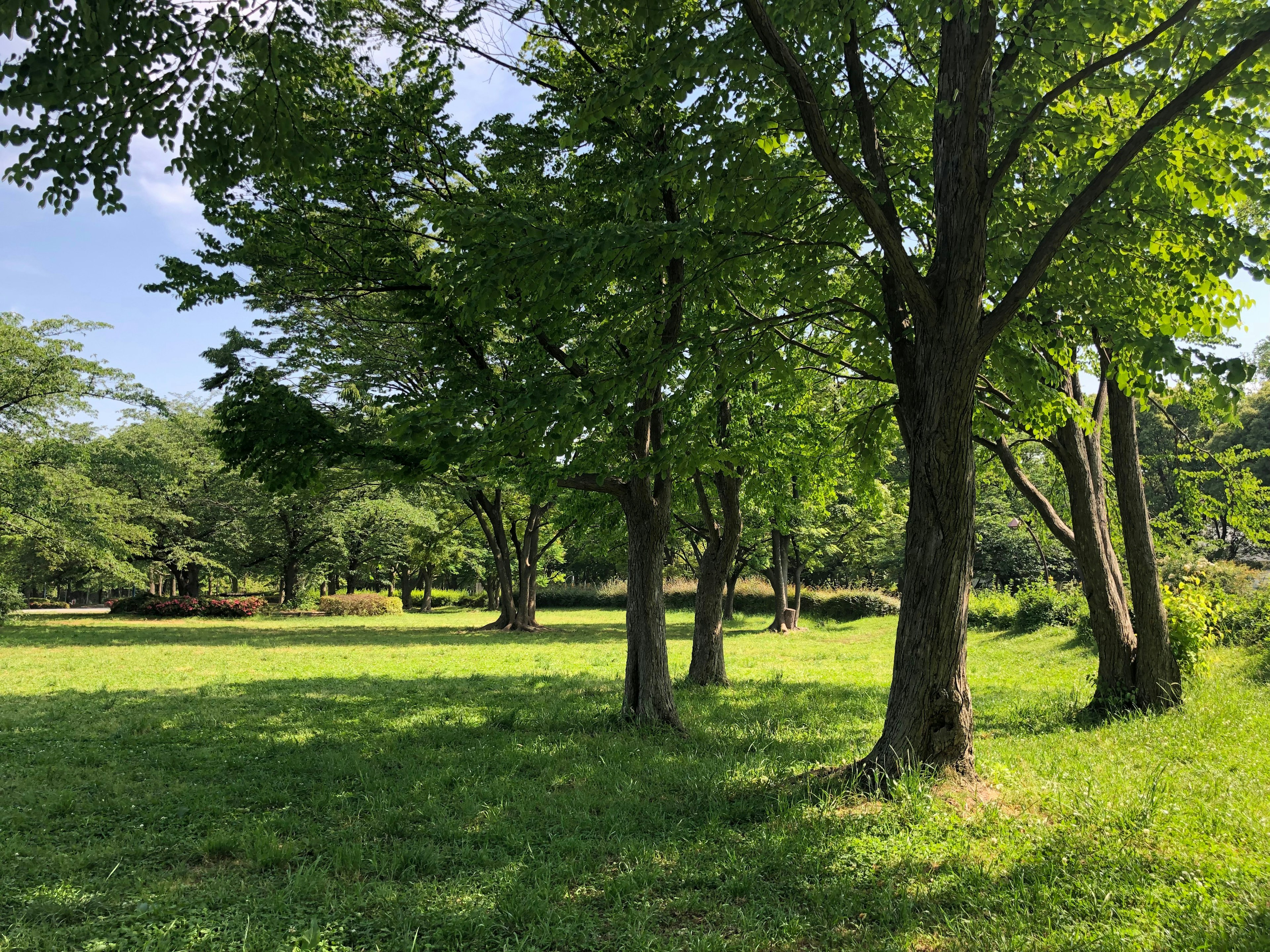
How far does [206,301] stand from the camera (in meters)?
8.56

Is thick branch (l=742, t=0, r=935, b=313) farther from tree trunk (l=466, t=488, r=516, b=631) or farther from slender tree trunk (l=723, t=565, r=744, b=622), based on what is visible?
slender tree trunk (l=723, t=565, r=744, b=622)

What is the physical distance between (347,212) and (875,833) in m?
8.38

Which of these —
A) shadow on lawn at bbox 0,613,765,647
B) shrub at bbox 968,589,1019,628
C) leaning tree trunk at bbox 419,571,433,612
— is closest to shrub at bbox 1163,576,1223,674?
shrub at bbox 968,589,1019,628

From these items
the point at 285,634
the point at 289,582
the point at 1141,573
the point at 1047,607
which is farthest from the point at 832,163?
the point at 289,582

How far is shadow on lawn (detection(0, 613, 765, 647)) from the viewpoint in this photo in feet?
66.3

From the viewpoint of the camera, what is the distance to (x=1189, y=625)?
9062 millimetres

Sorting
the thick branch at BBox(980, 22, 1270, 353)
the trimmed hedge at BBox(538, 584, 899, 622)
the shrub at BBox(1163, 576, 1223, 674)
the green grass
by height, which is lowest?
the trimmed hedge at BBox(538, 584, 899, 622)

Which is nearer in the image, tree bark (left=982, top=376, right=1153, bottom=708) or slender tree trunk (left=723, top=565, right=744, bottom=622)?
tree bark (left=982, top=376, right=1153, bottom=708)

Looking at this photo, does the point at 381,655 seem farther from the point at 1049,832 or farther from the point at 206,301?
the point at 1049,832

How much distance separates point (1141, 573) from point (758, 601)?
30.1m

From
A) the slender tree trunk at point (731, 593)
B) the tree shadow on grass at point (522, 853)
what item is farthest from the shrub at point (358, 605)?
the tree shadow on grass at point (522, 853)

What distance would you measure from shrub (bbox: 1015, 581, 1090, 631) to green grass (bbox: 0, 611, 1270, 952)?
1080 cm

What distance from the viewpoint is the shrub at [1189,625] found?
9.10 metres

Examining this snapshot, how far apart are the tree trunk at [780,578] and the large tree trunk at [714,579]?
14271 millimetres
